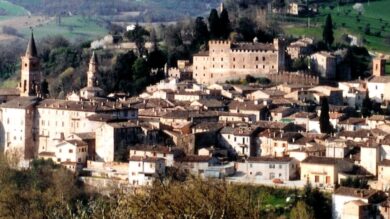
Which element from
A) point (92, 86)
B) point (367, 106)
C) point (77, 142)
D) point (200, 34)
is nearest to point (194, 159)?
point (77, 142)

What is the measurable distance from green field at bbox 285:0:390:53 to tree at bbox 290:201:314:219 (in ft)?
91.3

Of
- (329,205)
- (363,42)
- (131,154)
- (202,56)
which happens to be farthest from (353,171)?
(363,42)

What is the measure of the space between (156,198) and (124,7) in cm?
10767

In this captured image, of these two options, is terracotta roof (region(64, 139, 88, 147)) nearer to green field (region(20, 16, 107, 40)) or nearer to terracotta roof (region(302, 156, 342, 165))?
terracotta roof (region(302, 156, 342, 165))

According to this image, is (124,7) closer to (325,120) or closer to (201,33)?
(201,33)

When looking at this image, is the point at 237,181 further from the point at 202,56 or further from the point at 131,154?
the point at 202,56

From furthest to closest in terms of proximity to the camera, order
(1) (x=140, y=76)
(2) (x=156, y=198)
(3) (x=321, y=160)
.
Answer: (1) (x=140, y=76), (3) (x=321, y=160), (2) (x=156, y=198)

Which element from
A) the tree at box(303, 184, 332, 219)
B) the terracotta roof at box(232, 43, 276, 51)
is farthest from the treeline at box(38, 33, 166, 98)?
the tree at box(303, 184, 332, 219)

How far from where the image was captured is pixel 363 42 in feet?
201

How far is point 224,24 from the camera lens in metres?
54.8

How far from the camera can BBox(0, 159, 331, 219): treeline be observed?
709 inches

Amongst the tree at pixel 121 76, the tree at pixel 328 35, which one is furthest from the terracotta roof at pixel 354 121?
the tree at pixel 328 35

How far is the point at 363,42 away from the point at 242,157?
24789 mm

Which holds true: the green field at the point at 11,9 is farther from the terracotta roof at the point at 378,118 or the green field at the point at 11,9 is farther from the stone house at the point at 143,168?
the stone house at the point at 143,168
